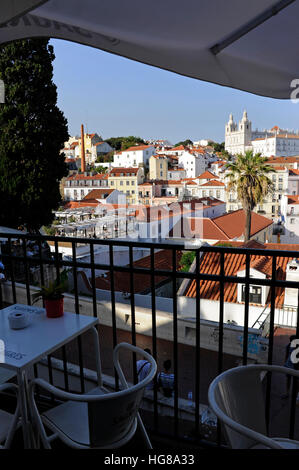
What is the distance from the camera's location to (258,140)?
101062 mm

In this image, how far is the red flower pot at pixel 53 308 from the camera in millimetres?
1811

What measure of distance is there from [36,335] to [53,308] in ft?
0.66

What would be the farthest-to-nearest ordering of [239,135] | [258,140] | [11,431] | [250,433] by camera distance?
[239,135] < [258,140] < [11,431] < [250,433]

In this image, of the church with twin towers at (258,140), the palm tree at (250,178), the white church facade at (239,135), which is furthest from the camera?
the white church facade at (239,135)

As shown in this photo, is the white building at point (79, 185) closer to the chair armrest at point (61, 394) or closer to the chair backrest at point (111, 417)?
the chair armrest at point (61, 394)

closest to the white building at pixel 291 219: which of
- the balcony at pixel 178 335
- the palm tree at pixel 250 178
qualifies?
the palm tree at pixel 250 178

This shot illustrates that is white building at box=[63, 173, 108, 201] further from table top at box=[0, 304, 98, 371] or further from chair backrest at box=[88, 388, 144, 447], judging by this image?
chair backrest at box=[88, 388, 144, 447]

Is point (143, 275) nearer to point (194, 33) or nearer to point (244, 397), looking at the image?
point (194, 33)

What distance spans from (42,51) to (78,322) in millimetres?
15946

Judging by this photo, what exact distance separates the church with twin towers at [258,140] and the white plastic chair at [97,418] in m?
96.2

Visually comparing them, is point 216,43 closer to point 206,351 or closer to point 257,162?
point 206,351

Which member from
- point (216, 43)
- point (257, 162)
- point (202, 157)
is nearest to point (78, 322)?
point (216, 43)

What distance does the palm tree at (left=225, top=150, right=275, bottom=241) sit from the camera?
2422 centimetres

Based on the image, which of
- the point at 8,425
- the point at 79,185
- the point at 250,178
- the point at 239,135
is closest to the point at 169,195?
the point at 79,185
